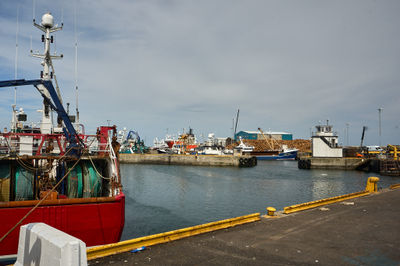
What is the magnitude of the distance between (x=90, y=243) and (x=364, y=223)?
1010cm

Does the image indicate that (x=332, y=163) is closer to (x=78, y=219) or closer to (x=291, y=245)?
Answer: (x=291, y=245)

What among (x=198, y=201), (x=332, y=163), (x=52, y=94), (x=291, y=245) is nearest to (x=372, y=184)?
(x=291, y=245)

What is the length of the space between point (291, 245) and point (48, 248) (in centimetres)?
653

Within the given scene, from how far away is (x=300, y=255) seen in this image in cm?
737

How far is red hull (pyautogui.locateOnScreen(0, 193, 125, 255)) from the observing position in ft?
29.2

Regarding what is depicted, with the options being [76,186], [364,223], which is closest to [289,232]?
[364,223]

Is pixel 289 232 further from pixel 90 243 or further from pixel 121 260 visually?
pixel 90 243

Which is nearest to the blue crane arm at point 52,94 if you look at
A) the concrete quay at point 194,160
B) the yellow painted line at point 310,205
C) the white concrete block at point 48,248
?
the white concrete block at point 48,248

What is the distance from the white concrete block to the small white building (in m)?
65.5

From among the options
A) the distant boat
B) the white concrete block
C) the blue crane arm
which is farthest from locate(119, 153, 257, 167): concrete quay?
the white concrete block

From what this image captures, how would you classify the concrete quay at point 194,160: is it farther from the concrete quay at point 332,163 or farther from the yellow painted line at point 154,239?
the yellow painted line at point 154,239

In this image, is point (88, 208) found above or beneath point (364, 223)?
above

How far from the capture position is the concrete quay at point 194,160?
73500mm

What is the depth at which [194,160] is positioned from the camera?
77.3m
